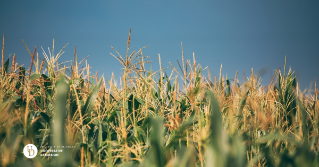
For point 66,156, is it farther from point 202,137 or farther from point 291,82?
point 291,82

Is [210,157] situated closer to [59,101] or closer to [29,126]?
[59,101]

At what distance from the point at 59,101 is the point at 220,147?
630 mm

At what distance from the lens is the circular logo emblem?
113 cm

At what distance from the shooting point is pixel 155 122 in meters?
0.75

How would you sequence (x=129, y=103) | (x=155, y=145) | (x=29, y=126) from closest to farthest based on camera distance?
(x=155, y=145), (x=29, y=126), (x=129, y=103)

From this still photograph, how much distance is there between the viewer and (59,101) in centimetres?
Result: 69

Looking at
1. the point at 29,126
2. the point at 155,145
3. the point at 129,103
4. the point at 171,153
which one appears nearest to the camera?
the point at 155,145

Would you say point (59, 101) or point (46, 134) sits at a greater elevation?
point (59, 101)

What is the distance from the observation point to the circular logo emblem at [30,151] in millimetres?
1133

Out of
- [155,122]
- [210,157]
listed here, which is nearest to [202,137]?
[210,157]

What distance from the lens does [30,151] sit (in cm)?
116

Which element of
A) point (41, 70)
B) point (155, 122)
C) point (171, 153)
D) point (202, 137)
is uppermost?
point (41, 70)

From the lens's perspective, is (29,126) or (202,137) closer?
(202,137)

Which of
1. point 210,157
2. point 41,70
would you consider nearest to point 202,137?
point 210,157
